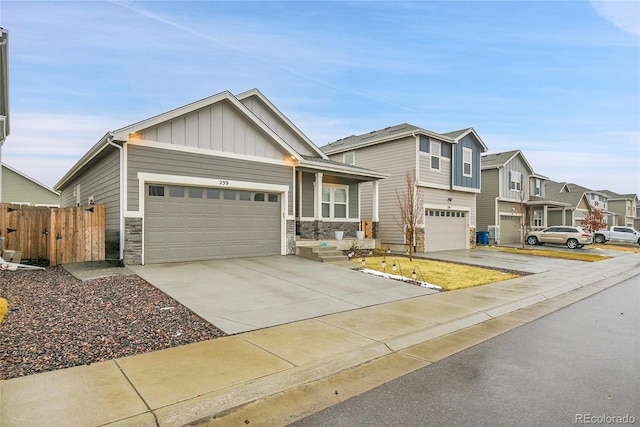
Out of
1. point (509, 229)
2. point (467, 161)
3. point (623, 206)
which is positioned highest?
point (467, 161)

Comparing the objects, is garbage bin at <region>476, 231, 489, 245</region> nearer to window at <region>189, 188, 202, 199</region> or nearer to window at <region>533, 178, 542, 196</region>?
window at <region>533, 178, 542, 196</region>

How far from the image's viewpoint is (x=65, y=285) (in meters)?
8.47

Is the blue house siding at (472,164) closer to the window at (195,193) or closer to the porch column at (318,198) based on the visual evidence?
the porch column at (318,198)

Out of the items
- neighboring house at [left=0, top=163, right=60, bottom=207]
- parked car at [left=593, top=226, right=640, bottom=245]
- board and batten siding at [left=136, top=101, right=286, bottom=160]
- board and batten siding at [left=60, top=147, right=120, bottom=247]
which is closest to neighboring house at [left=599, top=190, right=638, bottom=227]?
parked car at [left=593, top=226, right=640, bottom=245]

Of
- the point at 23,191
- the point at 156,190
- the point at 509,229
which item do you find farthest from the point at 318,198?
the point at 23,191

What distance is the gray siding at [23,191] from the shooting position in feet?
91.0

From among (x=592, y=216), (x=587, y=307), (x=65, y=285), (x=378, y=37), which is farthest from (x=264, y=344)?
(x=592, y=216)

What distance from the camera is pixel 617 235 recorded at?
1395 inches

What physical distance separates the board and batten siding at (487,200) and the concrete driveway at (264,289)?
20770 millimetres

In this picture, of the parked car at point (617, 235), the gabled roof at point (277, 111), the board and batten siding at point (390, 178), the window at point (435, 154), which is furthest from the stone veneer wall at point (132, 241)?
the parked car at point (617, 235)

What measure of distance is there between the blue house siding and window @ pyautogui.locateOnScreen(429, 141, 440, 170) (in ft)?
4.94

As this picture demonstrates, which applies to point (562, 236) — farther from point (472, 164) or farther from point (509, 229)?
point (472, 164)

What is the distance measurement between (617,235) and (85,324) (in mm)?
44297

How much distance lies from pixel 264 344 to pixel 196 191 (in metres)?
8.47
